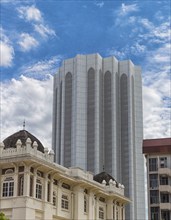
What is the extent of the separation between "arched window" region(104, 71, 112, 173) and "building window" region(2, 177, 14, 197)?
79.7 meters

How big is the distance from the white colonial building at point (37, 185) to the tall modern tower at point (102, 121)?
223 feet

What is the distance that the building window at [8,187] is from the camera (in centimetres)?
4394

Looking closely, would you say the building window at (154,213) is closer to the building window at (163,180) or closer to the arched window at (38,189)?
the building window at (163,180)

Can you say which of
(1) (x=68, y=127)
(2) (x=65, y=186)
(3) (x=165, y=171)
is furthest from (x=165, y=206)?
(1) (x=68, y=127)

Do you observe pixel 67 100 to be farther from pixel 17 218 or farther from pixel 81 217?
pixel 17 218

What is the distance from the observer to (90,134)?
125 metres

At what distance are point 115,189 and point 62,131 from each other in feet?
223

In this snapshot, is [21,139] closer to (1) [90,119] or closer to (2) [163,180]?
(2) [163,180]

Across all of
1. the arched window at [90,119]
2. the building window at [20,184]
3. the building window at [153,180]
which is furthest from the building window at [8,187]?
the arched window at [90,119]

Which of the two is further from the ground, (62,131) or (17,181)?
(62,131)

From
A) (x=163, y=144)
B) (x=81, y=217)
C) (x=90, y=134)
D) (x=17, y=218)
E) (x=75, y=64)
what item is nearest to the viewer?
(x=17, y=218)

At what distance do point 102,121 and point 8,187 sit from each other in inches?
3318

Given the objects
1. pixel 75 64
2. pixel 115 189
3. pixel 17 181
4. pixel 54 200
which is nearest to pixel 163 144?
pixel 115 189

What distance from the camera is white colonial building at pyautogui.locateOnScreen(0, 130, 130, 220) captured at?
43125 mm
